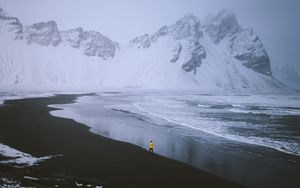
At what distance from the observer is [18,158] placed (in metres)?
17.2

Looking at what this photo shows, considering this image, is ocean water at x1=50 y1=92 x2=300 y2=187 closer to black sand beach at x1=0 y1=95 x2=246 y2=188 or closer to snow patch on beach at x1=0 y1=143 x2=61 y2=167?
black sand beach at x1=0 y1=95 x2=246 y2=188

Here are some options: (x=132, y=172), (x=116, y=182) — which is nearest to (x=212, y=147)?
(x=132, y=172)

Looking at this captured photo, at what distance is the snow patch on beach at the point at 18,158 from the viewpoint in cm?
1615

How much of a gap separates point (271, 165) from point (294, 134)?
14.1 metres

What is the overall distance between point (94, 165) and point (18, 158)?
15.0 feet

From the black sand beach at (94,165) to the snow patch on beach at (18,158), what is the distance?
610 mm

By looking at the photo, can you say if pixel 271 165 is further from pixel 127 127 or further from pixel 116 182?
pixel 127 127

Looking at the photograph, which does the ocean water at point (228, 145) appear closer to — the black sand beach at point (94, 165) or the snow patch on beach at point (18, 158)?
the black sand beach at point (94, 165)

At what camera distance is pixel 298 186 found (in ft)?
50.3

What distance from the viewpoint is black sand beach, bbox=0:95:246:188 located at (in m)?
13.8

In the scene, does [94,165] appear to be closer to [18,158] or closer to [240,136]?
[18,158]

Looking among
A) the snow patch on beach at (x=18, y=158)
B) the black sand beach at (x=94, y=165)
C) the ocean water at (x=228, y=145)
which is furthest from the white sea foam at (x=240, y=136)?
the snow patch on beach at (x=18, y=158)

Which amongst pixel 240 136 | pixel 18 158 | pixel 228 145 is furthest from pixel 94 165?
pixel 240 136

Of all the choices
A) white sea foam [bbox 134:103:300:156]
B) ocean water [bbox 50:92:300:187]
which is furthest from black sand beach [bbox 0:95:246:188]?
white sea foam [bbox 134:103:300:156]
